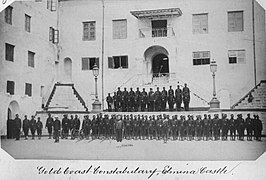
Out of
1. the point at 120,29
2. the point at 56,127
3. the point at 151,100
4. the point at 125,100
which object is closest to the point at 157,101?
the point at 151,100

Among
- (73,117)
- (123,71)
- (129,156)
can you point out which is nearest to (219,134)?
(129,156)

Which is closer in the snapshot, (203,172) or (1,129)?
(203,172)

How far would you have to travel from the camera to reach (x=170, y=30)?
4176 millimetres

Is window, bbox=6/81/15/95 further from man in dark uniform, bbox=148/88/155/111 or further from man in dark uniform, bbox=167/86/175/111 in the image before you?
man in dark uniform, bbox=167/86/175/111

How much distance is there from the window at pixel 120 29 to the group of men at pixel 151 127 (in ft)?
2.84

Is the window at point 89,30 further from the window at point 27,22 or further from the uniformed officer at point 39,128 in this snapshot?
the uniformed officer at point 39,128

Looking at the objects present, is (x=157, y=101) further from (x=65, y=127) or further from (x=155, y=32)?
(x=65, y=127)

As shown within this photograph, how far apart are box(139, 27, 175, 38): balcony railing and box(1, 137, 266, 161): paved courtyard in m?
1.16

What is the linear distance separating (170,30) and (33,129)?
1.84 metres

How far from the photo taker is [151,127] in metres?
3.96

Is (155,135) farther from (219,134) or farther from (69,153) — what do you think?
(69,153)

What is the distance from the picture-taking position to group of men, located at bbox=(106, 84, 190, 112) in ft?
13.1

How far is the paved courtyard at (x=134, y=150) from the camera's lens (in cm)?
374

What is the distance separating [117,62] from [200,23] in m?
0.99
